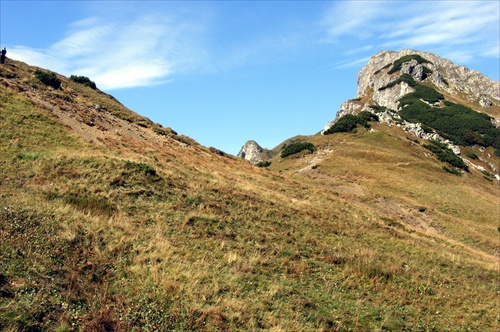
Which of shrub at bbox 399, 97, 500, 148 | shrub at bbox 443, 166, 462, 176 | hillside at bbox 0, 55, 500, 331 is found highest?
shrub at bbox 399, 97, 500, 148

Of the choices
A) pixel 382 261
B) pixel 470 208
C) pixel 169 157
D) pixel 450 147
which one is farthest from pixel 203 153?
pixel 450 147

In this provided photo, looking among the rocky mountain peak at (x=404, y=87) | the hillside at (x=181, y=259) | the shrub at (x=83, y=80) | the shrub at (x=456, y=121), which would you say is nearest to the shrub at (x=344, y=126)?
the shrub at (x=456, y=121)

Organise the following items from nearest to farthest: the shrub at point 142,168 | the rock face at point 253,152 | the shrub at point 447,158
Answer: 1. the shrub at point 142,168
2. the shrub at point 447,158
3. the rock face at point 253,152

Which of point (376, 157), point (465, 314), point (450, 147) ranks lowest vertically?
point (465, 314)

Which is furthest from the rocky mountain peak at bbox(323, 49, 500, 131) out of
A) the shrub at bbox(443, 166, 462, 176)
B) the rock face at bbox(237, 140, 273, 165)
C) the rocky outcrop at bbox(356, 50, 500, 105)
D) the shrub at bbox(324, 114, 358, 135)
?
the shrub at bbox(443, 166, 462, 176)

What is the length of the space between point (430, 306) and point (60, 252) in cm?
1164

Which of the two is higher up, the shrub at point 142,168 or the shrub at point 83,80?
the shrub at point 83,80

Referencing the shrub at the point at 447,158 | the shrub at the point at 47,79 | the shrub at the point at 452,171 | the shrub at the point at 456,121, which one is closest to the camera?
the shrub at the point at 47,79

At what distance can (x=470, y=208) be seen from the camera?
4522cm

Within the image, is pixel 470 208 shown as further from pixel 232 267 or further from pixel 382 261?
pixel 232 267

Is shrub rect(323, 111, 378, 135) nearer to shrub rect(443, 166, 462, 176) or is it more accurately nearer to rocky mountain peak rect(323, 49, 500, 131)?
shrub rect(443, 166, 462, 176)

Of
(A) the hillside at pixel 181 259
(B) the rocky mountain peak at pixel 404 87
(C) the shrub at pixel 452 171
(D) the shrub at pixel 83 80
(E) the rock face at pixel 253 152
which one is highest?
(B) the rocky mountain peak at pixel 404 87

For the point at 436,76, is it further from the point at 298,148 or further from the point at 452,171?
the point at 298,148

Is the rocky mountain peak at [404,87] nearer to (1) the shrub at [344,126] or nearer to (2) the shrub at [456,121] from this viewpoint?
(2) the shrub at [456,121]
